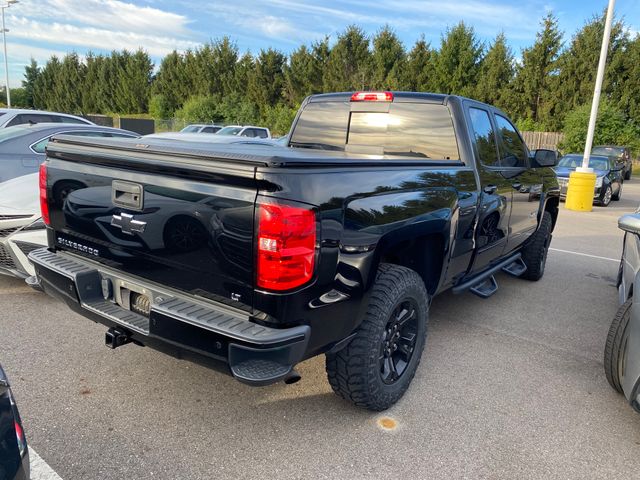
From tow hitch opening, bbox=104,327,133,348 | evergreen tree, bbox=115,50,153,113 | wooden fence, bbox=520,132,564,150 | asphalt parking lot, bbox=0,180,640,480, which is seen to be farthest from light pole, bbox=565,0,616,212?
evergreen tree, bbox=115,50,153,113

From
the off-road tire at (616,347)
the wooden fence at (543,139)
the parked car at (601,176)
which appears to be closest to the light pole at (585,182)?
the parked car at (601,176)

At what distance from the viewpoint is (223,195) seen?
86.7 inches

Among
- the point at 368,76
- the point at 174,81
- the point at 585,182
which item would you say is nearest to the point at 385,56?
the point at 368,76

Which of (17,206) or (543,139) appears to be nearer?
(17,206)

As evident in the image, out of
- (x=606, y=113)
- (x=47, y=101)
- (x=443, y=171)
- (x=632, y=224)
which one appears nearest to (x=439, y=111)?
(x=443, y=171)

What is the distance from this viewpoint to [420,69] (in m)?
33.1

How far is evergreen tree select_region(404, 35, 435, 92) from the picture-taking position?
107 ft

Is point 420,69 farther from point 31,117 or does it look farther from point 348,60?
point 31,117

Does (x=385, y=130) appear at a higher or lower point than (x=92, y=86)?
lower

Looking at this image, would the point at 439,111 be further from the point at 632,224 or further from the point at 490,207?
the point at 632,224

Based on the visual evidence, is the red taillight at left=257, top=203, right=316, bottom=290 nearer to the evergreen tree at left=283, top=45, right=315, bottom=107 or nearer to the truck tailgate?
the truck tailgate

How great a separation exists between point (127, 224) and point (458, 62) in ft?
108

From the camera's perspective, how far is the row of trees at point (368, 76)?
2904 centimetres

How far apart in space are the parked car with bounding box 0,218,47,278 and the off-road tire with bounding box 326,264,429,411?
9.49 ft
